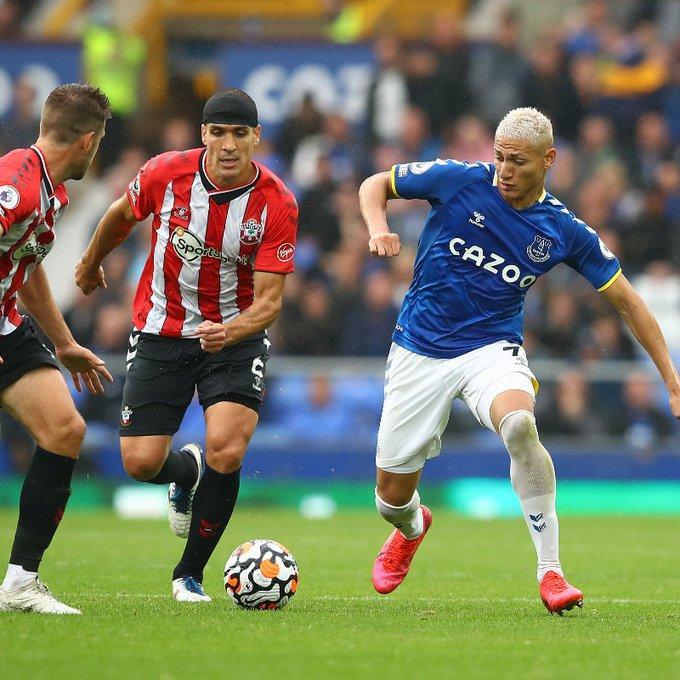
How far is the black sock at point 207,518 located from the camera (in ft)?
24.0

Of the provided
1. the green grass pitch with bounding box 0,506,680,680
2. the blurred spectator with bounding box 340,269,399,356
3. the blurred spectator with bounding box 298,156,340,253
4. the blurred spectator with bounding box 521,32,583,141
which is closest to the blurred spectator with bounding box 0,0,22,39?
the blurred spectator with bounding box 298,156,340,253

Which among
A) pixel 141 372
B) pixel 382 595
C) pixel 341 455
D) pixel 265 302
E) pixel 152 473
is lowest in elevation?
pixel 341 455

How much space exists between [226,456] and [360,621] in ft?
3.75

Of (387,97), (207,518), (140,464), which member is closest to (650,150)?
(387,97)

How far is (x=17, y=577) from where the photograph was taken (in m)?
6.53

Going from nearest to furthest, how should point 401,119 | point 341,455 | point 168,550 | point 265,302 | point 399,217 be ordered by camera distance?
point 265,302, point 168,550, point 341,455, point 399,217, point 401,119

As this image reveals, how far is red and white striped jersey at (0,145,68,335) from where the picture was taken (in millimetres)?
6266

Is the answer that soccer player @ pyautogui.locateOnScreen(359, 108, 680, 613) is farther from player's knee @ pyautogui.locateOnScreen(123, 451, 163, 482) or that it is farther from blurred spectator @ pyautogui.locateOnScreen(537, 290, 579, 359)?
blurred spectator @ pyautogui.locateOnScreen(537, 290, 579, 359)

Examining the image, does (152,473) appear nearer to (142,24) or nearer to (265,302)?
(265,302)

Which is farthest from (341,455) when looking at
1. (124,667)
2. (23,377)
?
(124,667)

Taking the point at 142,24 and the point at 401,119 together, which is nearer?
the point at 401,119

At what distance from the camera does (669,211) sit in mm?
18172

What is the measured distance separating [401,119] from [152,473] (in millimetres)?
11678

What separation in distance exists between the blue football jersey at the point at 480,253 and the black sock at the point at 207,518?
4.12ft
